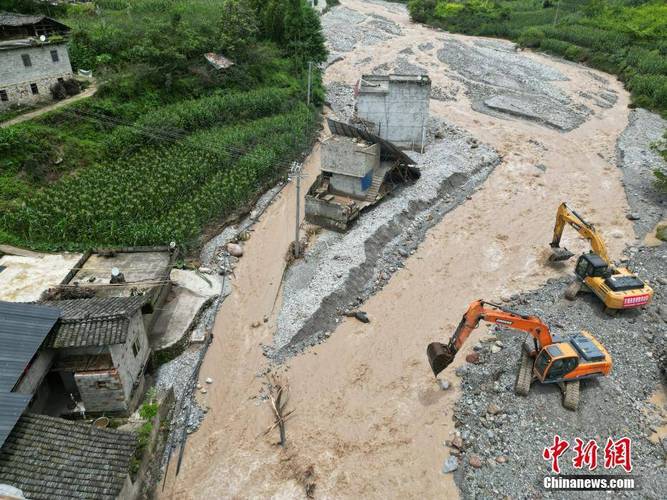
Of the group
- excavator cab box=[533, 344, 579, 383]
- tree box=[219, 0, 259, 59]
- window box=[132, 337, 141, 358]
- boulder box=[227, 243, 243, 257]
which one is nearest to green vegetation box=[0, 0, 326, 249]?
tree box=[219, 0, 259, 59]

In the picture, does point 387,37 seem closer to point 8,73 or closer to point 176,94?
point 176,94

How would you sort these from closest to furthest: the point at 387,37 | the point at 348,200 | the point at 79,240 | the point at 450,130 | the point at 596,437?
the point at 596,437 → the point at 79,240 → the point at 348,200 → the point at 450,130 → the point at 387,37

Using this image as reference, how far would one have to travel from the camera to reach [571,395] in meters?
16.2

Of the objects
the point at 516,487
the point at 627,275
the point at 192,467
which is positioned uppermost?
the point at 627,275

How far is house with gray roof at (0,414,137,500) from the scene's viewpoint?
11.6 m

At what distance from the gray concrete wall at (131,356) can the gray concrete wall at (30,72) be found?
2099cm

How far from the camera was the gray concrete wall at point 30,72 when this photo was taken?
A: 2917 cm

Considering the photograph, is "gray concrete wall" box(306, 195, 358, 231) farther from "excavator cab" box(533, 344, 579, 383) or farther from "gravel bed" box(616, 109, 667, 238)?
"gravel bed" box(616, 109, 667, 238)

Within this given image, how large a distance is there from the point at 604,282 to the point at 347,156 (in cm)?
1437

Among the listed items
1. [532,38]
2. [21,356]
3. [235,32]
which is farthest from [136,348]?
[532,38]

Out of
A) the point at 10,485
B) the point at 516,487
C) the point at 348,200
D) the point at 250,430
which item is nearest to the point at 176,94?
the point at 348,200

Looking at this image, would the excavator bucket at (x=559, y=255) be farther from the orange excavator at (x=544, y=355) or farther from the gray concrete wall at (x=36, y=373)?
the gray concrete wall at (x=36, y=373)

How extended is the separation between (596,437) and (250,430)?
445 inches

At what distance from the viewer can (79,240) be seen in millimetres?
23469
